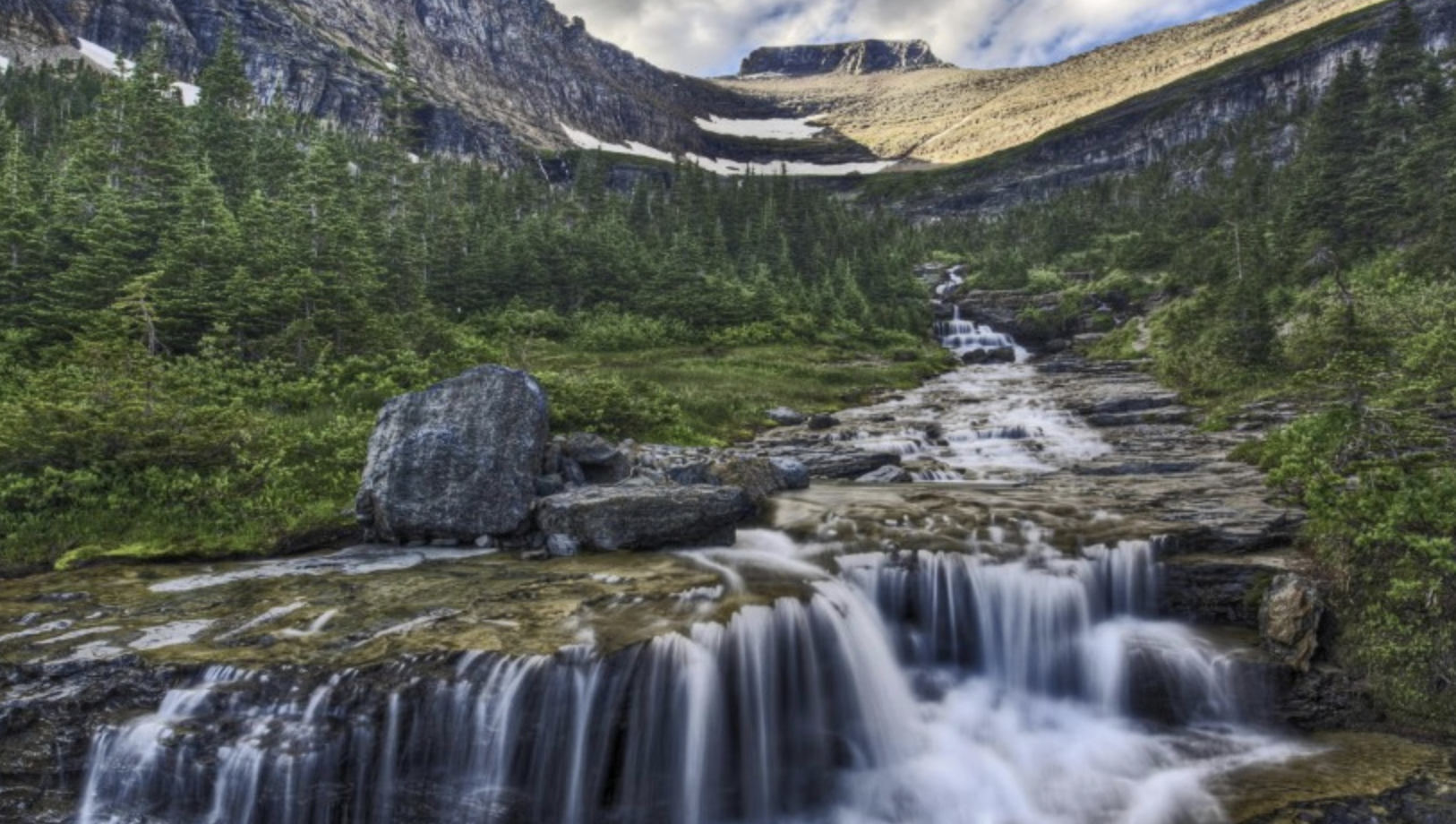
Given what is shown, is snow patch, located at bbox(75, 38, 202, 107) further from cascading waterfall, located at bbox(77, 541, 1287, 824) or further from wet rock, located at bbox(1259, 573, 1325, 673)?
wet rock, located at bbox(1259, 573, 1325, 673)

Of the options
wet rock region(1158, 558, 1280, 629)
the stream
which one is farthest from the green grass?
wet rock region(1158, 558, 1280, 629)

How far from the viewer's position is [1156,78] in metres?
193

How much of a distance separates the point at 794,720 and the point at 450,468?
785 centimetres

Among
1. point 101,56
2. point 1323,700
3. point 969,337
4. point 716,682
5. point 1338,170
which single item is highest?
point 101,56

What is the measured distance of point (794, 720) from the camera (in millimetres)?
9109

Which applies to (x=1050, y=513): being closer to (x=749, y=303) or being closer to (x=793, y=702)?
(x=793, y=702)

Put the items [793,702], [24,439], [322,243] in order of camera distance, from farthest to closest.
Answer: [322,243] → [24,439] → [793,702]

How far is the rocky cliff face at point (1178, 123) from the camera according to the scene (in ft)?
391

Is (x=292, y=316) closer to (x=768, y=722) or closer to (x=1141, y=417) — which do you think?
(x=768, y=722)

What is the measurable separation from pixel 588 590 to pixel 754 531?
442 centimetres

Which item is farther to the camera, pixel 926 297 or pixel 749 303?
pixel 926 297

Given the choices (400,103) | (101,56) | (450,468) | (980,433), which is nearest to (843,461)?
(980,433)

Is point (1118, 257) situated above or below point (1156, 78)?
below

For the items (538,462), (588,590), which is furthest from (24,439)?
(588,590)
